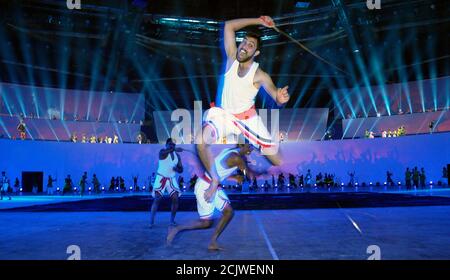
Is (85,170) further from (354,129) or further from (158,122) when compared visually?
(354,129)

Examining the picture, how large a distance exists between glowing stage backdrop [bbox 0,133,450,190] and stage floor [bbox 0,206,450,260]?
16296 millimetres

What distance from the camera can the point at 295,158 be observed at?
26156mm

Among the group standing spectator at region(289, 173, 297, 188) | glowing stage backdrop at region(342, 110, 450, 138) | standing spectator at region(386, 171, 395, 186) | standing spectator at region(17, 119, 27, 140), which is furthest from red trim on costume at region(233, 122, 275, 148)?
glowing stage backdrop at region(342, 110, 450, 138)

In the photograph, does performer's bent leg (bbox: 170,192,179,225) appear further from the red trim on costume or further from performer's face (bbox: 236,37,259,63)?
performer's face (bbox: 236,37,259,63)

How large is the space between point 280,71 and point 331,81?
375cm

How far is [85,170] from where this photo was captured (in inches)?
988

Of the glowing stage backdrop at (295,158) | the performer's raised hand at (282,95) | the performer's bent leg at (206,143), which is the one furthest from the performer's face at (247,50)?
the glowing stage backdrop at (295,158)

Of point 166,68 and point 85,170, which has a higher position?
point 166,68

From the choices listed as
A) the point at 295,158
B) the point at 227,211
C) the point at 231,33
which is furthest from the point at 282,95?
the point at 295,158

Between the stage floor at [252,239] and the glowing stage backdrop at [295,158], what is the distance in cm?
1630

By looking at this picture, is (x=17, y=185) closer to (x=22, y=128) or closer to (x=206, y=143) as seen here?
(x=22, y=128)

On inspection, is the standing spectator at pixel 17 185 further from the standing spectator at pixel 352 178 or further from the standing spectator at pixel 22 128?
the standing spectator at pixel 352 178

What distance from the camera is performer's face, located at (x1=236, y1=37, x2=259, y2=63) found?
4246 mm

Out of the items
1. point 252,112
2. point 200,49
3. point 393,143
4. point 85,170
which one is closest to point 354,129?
point 393,143
